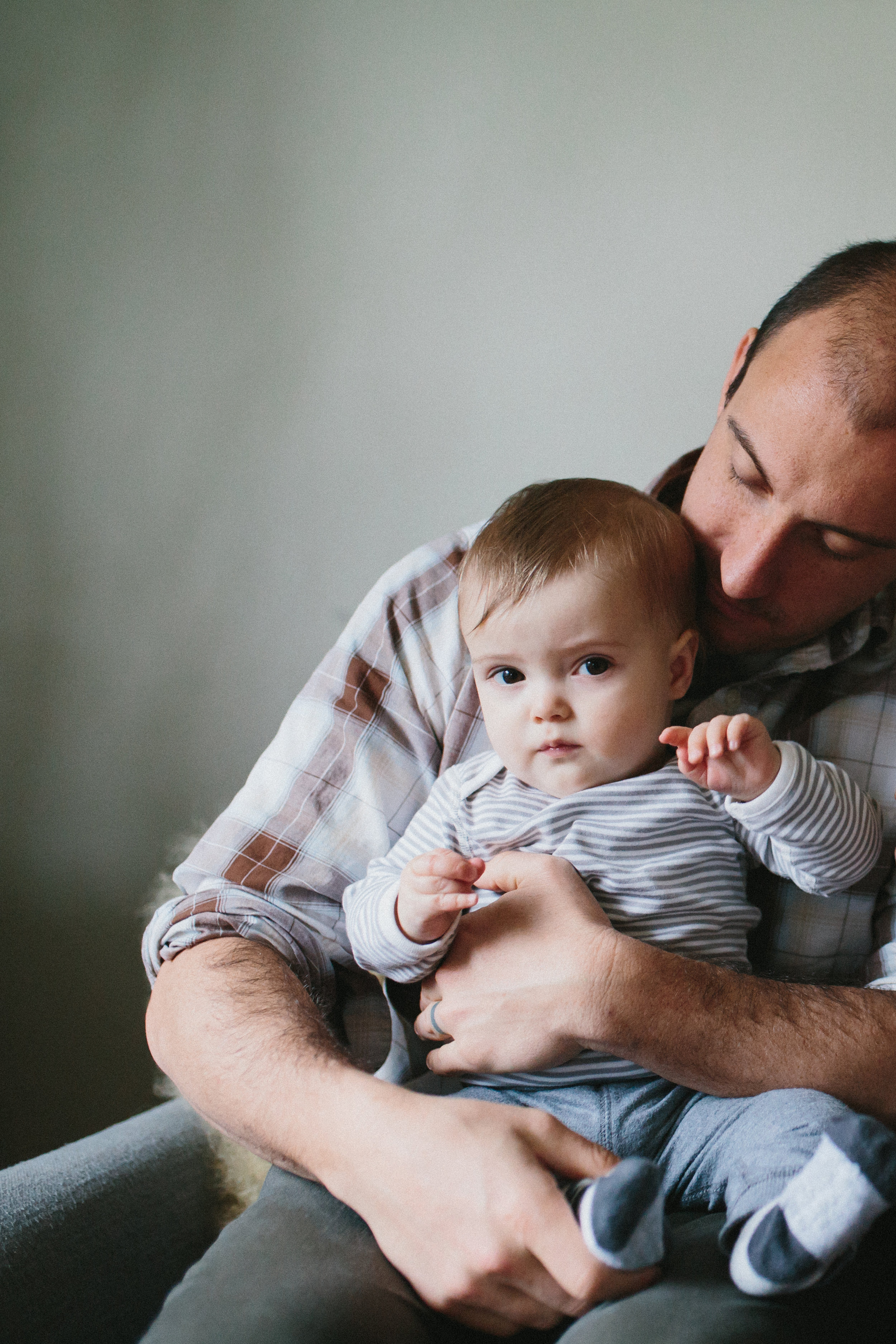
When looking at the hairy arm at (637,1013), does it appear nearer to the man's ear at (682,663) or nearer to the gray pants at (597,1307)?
the gray pants at (597,1307)

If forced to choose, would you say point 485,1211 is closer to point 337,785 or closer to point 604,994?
point 604,994

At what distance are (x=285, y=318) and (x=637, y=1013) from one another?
4.65ft

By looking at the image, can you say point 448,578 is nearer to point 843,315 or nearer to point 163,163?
point 843,315

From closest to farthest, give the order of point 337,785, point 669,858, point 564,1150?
1. point 564,1150
2. point 669,858
3. point 337,785

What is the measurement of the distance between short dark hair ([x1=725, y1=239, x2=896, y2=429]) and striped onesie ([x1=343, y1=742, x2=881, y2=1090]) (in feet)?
1.29

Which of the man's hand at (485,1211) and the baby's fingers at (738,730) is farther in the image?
the baby's fingers at (738,730)

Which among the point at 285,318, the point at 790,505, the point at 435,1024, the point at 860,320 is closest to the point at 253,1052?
the point at 435,1024

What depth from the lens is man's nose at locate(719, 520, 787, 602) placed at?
3.70 ft

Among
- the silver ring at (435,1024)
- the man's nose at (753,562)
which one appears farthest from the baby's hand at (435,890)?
the man's nose at (753,562)

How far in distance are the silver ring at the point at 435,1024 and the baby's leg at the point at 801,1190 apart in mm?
306

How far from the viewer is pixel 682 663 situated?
111 cm

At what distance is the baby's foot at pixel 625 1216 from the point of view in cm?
71

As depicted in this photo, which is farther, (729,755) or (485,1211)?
(729,755)

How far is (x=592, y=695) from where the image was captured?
103 cm
